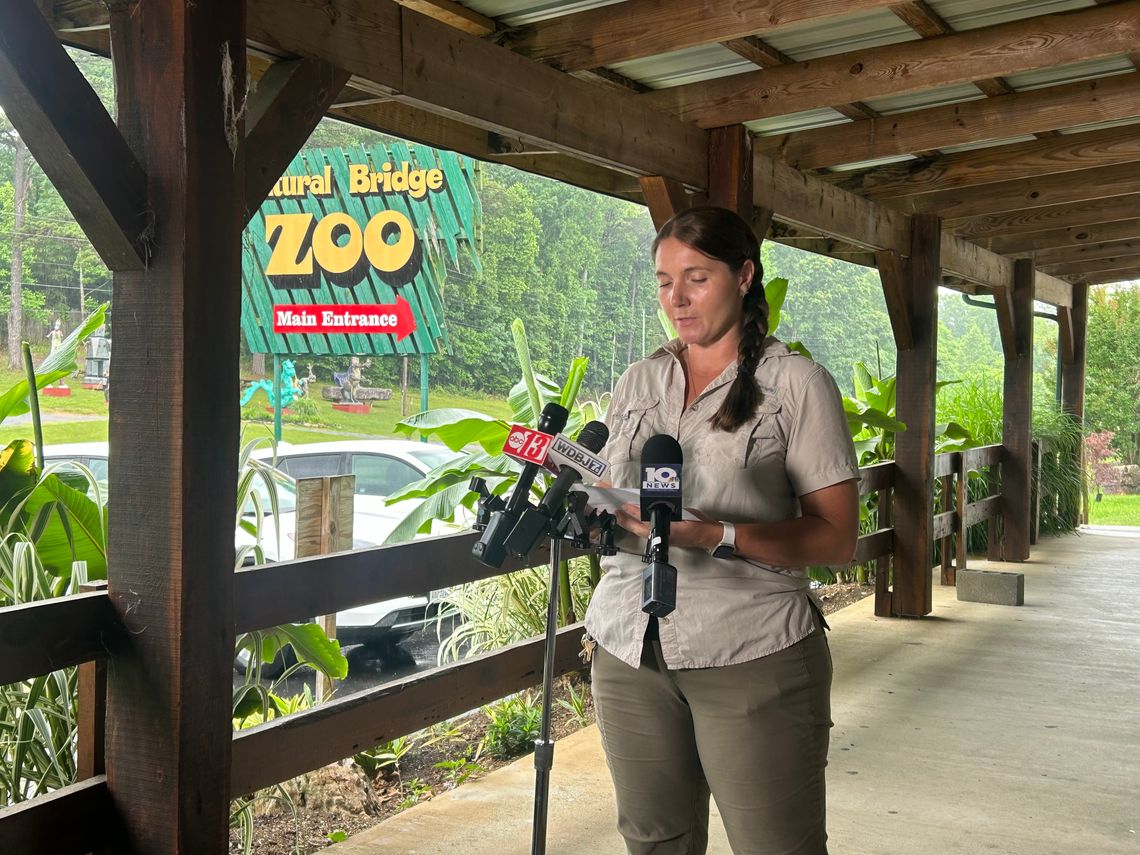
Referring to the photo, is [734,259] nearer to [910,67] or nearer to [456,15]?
[456,15]

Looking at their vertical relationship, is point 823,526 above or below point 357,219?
below

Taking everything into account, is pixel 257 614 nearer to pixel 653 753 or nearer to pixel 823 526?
pixel 653 753

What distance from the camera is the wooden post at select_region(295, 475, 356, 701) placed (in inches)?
151

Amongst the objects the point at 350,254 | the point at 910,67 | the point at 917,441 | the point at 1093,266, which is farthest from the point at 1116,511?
the point at 910,67

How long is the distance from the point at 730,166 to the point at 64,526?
256 centimetres

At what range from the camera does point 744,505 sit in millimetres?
1689

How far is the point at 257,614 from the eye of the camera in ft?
7.88

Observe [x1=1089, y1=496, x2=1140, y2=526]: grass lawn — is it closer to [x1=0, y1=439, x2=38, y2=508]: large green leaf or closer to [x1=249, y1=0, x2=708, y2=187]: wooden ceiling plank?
[x1=249, y1=0, x2=708, y2=187]: wooden ceiling plank

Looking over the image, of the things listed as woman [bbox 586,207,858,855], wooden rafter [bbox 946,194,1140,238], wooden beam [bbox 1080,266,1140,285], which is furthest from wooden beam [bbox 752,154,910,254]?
wooden beam [bbox 1080,266,1140,285]

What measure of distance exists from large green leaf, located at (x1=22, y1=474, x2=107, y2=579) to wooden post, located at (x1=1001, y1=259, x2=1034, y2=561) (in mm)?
6867

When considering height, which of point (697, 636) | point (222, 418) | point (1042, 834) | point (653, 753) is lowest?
point (1042, 834)

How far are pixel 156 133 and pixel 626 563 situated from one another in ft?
3.62

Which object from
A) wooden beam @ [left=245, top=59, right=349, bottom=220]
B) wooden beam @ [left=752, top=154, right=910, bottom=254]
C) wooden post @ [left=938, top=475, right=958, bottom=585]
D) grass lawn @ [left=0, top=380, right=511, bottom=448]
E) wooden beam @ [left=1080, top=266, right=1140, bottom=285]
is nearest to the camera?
wooden beam @ [left=245, top=59, right=349, bottom=220]

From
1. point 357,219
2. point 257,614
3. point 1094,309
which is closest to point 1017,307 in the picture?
point 257,614
